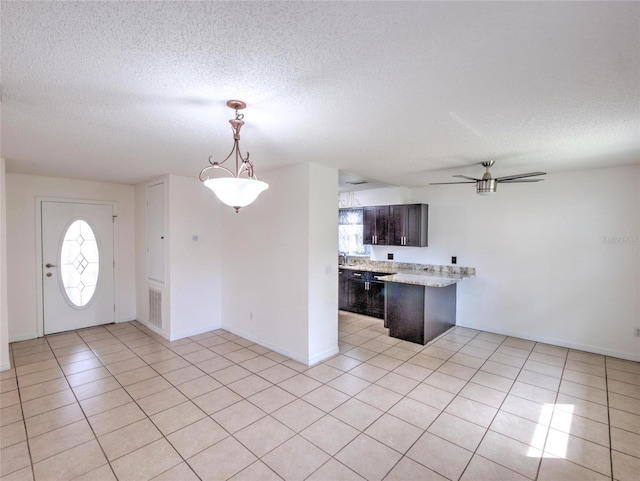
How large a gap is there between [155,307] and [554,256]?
6.20 metres

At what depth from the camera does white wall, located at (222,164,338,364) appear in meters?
3.81

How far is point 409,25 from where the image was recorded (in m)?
1.26

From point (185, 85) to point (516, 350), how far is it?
5000 millimetres

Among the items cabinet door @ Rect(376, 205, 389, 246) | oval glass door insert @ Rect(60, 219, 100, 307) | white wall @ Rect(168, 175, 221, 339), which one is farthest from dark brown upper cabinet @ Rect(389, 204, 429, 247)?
oval glass door insert @ Rect(60, 219, 100, 307)

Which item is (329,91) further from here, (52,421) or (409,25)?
(52,421)

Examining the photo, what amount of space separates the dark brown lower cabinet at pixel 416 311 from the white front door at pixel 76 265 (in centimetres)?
490

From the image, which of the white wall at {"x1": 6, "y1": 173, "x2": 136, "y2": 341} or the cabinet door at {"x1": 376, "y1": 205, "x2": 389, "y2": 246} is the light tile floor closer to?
the white wall at {"x1": 6, "y1": 173, "x2": 136, "y2": 341}

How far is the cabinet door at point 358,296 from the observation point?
6.09 meters

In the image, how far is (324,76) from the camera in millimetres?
1668

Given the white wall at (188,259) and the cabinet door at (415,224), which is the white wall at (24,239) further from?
the cabinet door at (415,224)

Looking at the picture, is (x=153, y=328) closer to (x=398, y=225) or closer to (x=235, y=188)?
(x=235, y=188)

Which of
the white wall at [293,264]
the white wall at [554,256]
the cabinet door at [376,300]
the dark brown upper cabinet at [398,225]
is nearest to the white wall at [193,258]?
the white wall at [293,264]

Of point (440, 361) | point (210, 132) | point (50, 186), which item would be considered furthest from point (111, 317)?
point (440, 361)

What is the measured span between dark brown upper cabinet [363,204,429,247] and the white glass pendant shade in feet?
13.5
